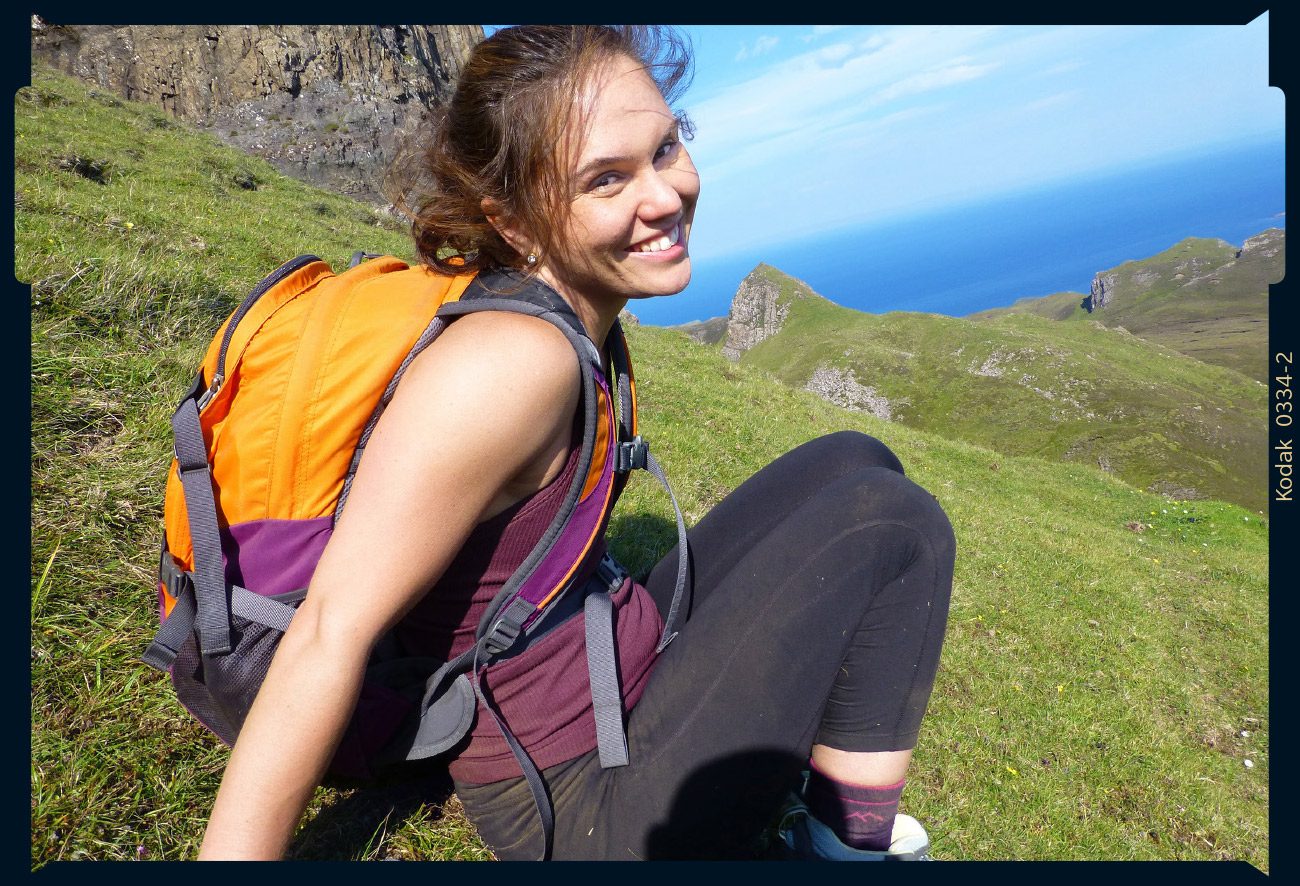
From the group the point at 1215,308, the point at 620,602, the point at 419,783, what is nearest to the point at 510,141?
the point at 620,602

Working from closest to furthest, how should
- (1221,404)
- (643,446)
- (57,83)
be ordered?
(643,446) → (57,83) → (1221,404)

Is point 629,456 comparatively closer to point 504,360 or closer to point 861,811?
point 504,360

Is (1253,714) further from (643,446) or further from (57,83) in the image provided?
(57,83)

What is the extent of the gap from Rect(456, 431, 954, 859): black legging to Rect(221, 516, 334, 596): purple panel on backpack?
1058mm

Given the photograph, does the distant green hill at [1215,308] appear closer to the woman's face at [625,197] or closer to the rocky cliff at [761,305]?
the rocky cliff at [761,305]

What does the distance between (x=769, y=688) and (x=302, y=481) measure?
162cm

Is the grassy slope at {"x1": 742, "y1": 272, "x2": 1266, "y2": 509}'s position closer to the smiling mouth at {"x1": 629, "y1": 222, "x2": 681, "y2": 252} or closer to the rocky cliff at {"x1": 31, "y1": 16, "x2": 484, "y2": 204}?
the rocky cliff at {"x1": 31, "y1": 16, "x2": 484, "y2": 204}

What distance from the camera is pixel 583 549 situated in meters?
2.35

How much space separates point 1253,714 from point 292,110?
2014 inches

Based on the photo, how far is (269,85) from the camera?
1757 inches

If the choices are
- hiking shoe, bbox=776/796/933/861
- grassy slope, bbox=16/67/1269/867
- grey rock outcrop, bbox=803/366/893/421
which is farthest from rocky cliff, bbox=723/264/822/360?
hiking shoe, bbox=776/796/933/861

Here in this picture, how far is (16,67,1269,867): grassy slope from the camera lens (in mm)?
2764

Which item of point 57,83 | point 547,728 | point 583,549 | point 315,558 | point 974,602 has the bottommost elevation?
point 974,602

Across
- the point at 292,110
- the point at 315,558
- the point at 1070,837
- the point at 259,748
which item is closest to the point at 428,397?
the point at 315,558
